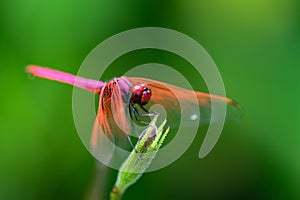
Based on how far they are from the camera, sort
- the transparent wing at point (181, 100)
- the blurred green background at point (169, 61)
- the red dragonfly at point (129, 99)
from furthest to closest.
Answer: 1. the blurred green background at point (169, 61)
2. the transparent wing at point (181, 100)
3. the red dragonfly at point (129, 99)

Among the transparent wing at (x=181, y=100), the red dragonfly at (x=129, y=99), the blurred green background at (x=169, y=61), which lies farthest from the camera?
the blurred green background at (x=169, y=61)

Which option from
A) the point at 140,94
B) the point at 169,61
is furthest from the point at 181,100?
the point at 169,61

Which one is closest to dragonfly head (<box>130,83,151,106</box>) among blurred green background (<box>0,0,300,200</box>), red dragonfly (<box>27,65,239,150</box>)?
red dragonfly (<box>27,65,239,150</box>)

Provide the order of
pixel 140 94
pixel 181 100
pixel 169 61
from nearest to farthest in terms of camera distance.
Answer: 1. pixel 140 94
2. pixel 181 100
3. pixel 169 61

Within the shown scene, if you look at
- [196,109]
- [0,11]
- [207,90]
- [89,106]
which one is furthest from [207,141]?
[0,11]

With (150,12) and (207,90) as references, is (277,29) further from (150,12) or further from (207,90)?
(150,12)

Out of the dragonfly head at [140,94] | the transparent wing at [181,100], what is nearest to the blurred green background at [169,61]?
the transparent wing at [181,100]

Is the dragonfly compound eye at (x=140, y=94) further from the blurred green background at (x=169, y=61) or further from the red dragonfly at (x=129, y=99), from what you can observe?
the blurred green background at (x=169, y=61)

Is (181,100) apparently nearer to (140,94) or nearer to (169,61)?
(140,94)
